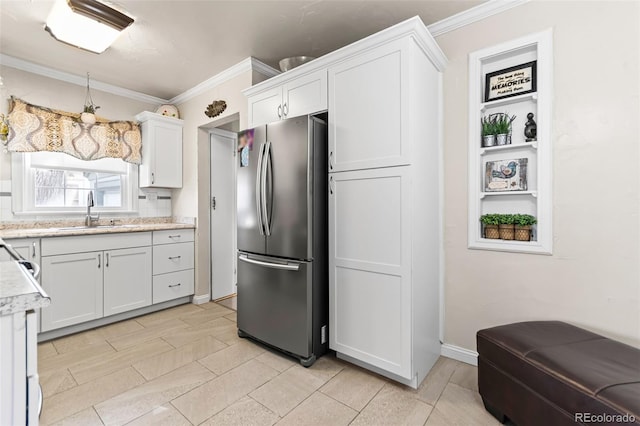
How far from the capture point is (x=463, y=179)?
218 cm

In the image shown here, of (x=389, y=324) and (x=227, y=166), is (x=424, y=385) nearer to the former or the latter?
(x=389, y=324)

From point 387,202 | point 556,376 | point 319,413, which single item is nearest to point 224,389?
point 319,413

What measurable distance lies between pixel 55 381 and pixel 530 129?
3.48 m

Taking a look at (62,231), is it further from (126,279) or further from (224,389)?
(224,389)

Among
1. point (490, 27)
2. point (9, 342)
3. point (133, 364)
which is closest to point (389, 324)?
point (9, 342)

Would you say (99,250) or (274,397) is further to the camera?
(99,250)

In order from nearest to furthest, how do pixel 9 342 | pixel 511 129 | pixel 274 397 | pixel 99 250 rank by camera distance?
pixel 9 342, pixel 274 397, pixel 511 129, pixel 99 250

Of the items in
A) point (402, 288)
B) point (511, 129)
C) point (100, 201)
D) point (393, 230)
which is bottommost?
point (402, 288)

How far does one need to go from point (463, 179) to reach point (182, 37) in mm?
2511

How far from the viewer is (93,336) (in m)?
2.69

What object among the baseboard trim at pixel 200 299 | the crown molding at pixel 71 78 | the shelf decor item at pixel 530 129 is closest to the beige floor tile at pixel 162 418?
the baseboard trim at pixel 200 299

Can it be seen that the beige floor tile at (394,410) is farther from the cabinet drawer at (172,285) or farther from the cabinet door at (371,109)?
the cabinet drawer at (172,285)

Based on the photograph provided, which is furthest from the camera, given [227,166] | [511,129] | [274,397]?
[227,166]

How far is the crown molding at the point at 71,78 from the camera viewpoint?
2838 millimetres
